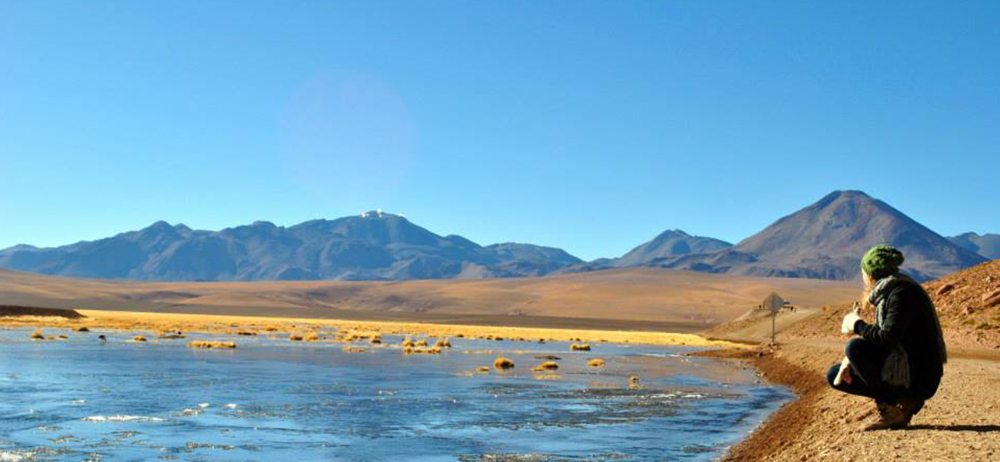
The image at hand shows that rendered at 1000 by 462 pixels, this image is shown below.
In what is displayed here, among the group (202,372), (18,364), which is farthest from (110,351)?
(202,372)

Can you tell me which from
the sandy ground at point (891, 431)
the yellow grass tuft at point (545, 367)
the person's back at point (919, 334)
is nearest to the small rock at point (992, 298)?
the sandy ground at point (891, 431)

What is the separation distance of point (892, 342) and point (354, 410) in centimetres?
1580

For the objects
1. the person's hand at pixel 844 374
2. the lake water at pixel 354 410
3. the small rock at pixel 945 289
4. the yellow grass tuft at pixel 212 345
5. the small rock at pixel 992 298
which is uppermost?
the small rock at pixel 945 289

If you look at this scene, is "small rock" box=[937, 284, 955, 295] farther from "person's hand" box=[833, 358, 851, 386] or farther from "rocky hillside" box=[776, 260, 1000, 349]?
"person's hand" box=[833, 358, 851, 386]

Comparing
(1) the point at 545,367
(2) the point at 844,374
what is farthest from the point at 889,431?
(1) the point at 545,367

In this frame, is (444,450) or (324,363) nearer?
(444,450)

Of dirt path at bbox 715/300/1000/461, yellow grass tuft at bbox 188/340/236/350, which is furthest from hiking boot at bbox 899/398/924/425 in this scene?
yellow grass tuft at bbox 188/340/236/350

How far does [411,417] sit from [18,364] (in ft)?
67.7

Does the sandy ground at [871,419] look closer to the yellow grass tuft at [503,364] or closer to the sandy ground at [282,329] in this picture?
the yellow grass tuft at [503,364]

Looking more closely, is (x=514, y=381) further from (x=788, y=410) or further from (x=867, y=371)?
(x=867, y=371)

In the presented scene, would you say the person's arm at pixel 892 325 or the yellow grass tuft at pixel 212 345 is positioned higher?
the person's arm at pixel 892 325

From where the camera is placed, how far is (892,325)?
37.4 feet

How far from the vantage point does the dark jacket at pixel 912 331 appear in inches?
450

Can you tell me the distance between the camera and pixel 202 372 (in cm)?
3512
